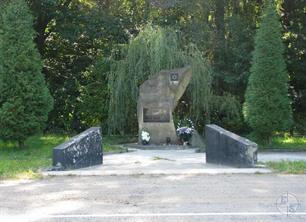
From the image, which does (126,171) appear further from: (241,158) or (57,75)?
(57,75)

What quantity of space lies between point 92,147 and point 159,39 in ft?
26.0

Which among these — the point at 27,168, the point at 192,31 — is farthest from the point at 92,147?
the point at 192,31

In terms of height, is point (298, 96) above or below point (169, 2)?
Answer: below

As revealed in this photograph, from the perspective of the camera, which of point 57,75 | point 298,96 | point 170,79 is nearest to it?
point 170,79

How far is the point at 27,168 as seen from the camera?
11922 millimetres

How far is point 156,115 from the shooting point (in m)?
18.4

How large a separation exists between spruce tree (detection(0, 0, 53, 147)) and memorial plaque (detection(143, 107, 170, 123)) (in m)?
3.63

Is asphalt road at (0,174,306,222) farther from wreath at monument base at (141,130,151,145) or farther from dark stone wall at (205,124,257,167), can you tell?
wreath at monument base at (141,130,151,145)

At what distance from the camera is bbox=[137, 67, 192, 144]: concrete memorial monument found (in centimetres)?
1822

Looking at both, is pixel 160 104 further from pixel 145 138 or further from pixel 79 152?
pixel 79 152

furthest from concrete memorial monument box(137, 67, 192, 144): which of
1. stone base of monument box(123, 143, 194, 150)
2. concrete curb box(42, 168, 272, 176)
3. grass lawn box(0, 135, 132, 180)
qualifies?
concrete curb box(42, 168, 272, 176)

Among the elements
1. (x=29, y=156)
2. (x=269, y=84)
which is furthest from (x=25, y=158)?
(x=269, y=84)

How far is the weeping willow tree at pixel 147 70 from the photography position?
63.5 feet

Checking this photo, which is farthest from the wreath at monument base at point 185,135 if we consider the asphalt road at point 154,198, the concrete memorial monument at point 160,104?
the asphalt road at point 154,198
